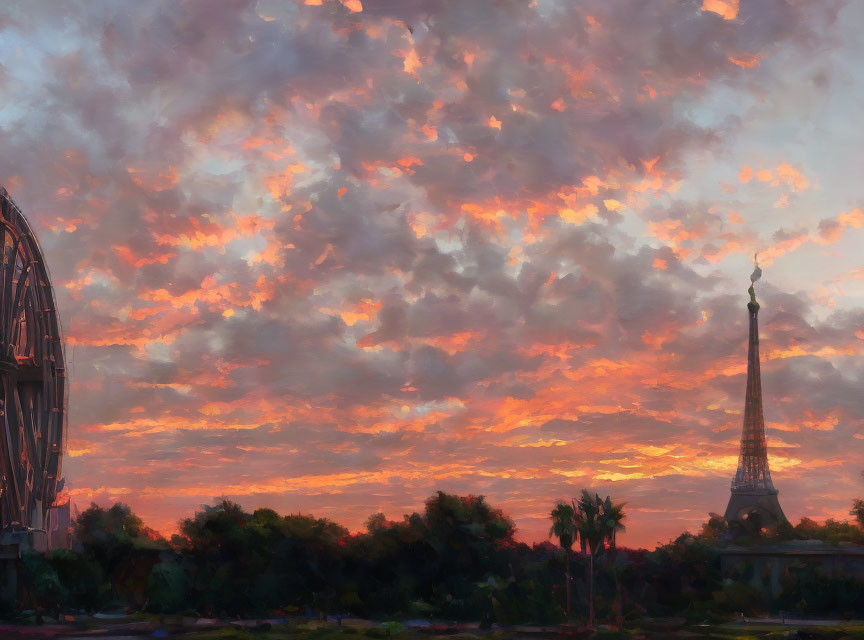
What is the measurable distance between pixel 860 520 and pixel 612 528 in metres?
56.4

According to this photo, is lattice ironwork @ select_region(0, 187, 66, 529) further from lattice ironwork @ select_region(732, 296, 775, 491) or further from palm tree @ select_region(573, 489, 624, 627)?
lattice ironwork @ select_region(732, 296, 775, 491)

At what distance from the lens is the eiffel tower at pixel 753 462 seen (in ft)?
541

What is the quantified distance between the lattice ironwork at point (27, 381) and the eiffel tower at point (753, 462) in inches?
3948

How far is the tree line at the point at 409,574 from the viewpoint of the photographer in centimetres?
9494

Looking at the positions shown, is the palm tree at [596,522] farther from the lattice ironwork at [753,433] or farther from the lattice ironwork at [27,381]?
the lattice ironwork at [753,433]

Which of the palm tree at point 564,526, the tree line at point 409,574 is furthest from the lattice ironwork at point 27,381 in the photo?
the palm tree at point 564,526

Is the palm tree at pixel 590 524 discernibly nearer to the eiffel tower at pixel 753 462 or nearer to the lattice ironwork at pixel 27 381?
the lattice ironwork at pixel 27 381

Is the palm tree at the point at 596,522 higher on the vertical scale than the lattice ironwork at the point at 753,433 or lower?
lower

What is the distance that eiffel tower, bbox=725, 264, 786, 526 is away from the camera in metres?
165

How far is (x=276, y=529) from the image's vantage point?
339 feet

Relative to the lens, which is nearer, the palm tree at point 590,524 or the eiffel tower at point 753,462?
the palm tree at point 590,524

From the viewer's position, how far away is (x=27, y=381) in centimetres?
9788

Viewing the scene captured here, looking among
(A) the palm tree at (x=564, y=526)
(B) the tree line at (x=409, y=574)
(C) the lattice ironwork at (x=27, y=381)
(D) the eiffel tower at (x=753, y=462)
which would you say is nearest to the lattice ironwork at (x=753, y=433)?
(D) the eiffel tower at (x=753, y=462)

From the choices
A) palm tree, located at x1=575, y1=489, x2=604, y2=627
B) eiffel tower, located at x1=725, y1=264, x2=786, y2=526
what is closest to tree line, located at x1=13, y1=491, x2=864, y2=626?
palm tree, located at x1=575, y1=489, x2=604, y2=627
